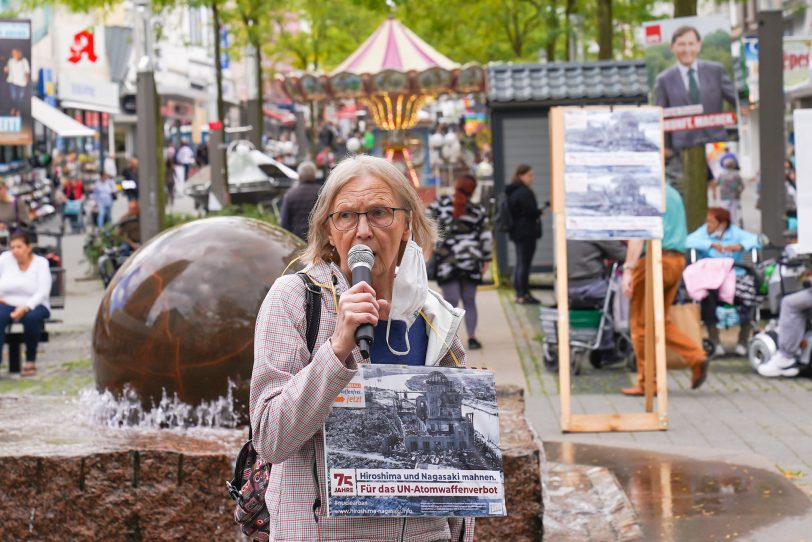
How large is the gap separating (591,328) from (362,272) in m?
10.3

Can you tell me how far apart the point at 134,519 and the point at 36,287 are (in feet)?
26.9

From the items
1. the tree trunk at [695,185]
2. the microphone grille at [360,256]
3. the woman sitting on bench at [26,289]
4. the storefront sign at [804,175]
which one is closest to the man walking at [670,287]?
the storefront sign at [804,175]

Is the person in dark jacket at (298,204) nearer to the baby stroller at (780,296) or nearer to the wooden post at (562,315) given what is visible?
the baby stroller at (780,296)

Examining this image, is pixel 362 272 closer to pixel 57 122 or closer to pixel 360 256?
pixel 360 256

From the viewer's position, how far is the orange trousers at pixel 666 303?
11.7 m

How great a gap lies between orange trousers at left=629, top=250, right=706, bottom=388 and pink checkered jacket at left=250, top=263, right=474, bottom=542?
8.28 m

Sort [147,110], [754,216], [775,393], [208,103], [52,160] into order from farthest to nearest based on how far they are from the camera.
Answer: [208,103], [52,160], [754,216], [147,110], [775,393]

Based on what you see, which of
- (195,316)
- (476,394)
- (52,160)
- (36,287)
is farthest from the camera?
(52,160)

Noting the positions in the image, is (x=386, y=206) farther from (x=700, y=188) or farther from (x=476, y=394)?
(x=700, y=188)

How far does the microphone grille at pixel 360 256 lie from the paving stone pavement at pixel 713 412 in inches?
210

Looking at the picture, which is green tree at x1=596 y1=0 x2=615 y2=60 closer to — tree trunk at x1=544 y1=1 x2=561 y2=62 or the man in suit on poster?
the man in suit on poster

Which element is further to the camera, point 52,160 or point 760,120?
point 52,160

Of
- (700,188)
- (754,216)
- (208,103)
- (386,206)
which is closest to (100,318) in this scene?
(386,206)

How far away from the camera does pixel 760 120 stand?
16312mm
